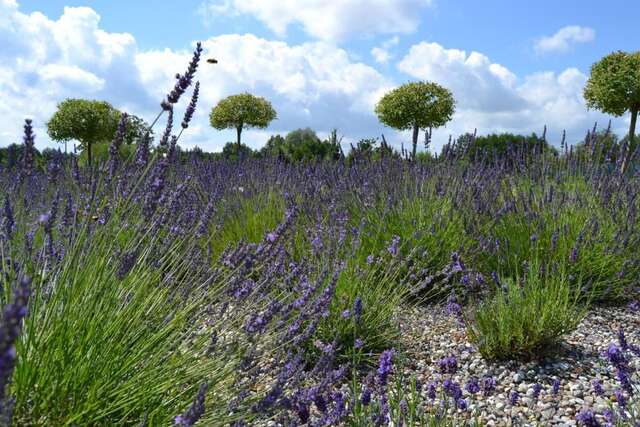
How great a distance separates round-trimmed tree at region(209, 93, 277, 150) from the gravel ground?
18.6m

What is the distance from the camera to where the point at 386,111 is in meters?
17.3

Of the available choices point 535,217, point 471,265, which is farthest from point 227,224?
point 535,217

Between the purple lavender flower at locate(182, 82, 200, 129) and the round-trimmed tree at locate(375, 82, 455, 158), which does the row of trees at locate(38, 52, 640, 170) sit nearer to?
the round-trimmed tree at locate(375, 82, 455, 158)

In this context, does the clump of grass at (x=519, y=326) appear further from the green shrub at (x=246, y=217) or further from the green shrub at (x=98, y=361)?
the green shrub at (x=246, y=217)

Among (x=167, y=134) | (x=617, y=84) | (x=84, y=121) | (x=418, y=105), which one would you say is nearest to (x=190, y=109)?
(x=167, y=134)

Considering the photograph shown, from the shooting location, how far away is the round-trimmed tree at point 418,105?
1658cm

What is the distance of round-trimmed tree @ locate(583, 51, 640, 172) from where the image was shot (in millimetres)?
12172

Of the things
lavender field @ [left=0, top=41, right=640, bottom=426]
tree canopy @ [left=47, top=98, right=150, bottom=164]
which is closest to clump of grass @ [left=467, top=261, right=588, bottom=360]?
lavender field @ [left=0, top=41, right=640, bottom=426]

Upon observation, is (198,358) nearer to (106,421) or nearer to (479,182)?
(106,421)

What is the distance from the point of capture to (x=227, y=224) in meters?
4.74

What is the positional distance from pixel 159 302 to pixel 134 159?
608 mm

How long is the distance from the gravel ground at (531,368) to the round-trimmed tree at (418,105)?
1316 cm

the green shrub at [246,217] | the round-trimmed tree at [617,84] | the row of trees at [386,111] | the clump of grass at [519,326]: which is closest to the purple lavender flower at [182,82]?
the clump of grass at [519,326]

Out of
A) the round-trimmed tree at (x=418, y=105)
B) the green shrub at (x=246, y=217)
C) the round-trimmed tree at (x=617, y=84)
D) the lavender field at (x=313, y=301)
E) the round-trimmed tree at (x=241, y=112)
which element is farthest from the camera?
the round-trimmed tree at (x=241, y=112)
